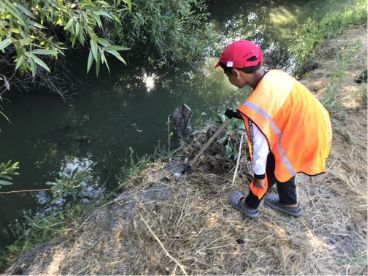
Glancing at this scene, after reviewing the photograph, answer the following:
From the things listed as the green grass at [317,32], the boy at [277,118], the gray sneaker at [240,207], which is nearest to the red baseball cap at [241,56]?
the boy at [277,118]

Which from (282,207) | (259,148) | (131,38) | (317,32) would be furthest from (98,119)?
(317,32)

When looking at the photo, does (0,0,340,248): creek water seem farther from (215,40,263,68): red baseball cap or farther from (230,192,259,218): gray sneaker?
(215,40,263,68): red baseball cap

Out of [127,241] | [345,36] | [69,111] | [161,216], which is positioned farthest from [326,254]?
[345,36]

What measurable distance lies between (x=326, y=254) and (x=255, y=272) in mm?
617

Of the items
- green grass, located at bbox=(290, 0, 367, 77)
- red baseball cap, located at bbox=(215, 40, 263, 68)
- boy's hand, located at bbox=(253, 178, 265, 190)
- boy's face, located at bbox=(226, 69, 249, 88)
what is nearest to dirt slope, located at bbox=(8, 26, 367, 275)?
boy's hand, located at bbox=(253, 178, 265, 190)

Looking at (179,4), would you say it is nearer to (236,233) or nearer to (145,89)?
(145,89)

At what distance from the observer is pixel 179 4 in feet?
21.2

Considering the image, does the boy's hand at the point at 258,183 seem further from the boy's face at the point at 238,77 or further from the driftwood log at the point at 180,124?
the driftwood log at the point at 180,124

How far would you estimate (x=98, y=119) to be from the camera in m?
5.94

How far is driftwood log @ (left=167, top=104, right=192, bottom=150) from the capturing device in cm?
430

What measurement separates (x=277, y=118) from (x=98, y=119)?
401 centimetres

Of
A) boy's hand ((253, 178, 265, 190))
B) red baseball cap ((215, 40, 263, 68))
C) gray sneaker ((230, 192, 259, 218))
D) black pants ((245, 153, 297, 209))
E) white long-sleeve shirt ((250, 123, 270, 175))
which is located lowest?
gray sneaker ((230, 192, 259, 218))

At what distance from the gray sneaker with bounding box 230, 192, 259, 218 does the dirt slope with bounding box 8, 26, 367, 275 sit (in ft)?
0.17

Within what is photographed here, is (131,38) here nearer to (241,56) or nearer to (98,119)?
(98,119)
